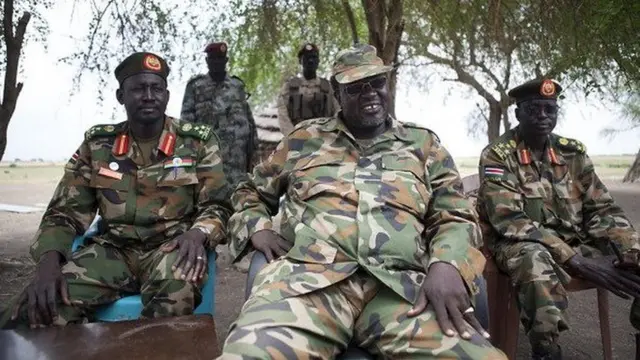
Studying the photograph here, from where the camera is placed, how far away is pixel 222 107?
19.9 ft

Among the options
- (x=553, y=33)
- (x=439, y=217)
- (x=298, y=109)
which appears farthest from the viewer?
(x=298, y=109)

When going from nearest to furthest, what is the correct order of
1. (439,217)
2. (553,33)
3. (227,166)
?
1. (439,217)
2. (553,33)
3. (227,166)

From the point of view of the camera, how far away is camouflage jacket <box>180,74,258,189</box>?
19.8ft

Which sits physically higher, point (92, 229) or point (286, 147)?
point (286, 147)

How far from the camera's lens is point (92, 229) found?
3.08 metres

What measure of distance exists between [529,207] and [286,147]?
1436mm

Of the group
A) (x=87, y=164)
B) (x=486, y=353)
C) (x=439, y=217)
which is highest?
(x=87, y=164)

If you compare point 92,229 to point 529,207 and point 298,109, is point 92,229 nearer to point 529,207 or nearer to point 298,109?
point 529,207

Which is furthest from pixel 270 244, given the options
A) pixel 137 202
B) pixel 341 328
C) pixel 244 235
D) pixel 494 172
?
pixel 494 172

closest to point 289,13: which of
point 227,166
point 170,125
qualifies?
point 227,166

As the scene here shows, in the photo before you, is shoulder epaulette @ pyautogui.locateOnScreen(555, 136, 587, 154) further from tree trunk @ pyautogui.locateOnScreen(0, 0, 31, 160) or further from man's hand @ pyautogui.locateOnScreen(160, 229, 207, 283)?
tree trunk @ pyautogui.locateOnScreen(0, 0, 31, 160)

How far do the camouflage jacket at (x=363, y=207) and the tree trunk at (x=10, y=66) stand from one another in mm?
2439

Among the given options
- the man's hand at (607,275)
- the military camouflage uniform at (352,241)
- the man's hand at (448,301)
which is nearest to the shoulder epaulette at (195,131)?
the military camouflage uniform at (352,241)

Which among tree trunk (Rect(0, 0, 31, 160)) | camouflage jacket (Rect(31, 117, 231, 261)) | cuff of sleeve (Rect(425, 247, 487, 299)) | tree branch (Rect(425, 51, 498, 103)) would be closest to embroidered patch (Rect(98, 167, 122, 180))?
camouflage jacket (Rect(31, 117, 231, 261))
